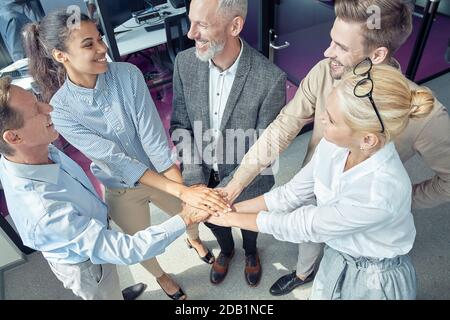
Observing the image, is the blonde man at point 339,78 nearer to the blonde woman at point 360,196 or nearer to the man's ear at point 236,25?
the blonde woman at point 360,196

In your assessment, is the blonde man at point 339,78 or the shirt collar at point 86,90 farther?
the shirt collar at point 86,90

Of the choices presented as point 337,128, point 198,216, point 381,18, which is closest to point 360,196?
point 337,128

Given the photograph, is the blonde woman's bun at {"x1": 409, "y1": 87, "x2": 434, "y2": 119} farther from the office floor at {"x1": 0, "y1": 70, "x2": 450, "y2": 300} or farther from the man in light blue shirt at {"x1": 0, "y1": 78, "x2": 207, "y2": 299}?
the office floor at {"x1": 0, "y1": 70, "x2": 450, "y2": 300}

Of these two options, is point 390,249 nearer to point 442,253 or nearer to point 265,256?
point 265,256

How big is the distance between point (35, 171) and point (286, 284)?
5.26 ft

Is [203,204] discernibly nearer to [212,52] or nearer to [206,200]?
[206,200]

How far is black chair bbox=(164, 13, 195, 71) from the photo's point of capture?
10.7ft

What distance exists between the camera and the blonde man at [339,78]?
1.36 meters

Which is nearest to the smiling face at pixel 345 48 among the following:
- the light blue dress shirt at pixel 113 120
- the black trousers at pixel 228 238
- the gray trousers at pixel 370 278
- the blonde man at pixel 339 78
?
the blonde man at pixel 339 78

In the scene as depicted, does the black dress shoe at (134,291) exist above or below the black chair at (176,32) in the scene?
below

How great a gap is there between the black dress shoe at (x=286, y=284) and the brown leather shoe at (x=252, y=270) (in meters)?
0.12

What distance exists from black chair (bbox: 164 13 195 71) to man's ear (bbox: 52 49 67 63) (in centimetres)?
187

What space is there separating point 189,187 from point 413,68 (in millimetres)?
2732

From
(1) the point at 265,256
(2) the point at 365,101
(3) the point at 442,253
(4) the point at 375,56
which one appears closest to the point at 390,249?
(2) the point at 365,101
